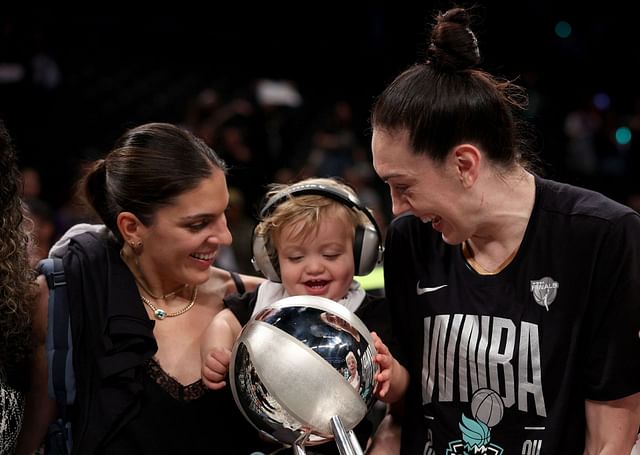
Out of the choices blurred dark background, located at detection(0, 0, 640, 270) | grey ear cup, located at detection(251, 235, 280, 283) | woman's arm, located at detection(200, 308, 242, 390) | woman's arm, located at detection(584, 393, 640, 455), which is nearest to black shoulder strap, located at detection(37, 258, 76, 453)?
woman's arm, located at detection(200, 308, 242, 390)

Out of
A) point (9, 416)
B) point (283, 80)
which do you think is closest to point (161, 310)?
point (9, 416)

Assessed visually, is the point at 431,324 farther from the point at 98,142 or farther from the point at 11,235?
the point at 98,142

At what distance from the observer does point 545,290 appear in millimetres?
1958

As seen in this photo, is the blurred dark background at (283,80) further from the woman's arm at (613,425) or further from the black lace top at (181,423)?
the woman's arm at (613,425)

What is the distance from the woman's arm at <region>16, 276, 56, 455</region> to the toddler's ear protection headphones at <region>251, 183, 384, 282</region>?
0.57m

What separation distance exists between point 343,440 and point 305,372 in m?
0.14

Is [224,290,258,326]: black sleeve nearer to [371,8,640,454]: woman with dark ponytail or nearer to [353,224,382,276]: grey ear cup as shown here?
[353,224,382,276]: grey ear cup

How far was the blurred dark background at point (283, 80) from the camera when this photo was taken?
713cm

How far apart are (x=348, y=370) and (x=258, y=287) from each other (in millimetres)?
848

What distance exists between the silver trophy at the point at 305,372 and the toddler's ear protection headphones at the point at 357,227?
20.9 inches

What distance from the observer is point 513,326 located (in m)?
1.97

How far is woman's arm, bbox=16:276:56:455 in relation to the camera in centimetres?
216

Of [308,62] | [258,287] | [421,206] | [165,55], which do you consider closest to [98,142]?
[165,55]

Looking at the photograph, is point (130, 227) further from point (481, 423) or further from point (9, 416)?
point (481, 423)
